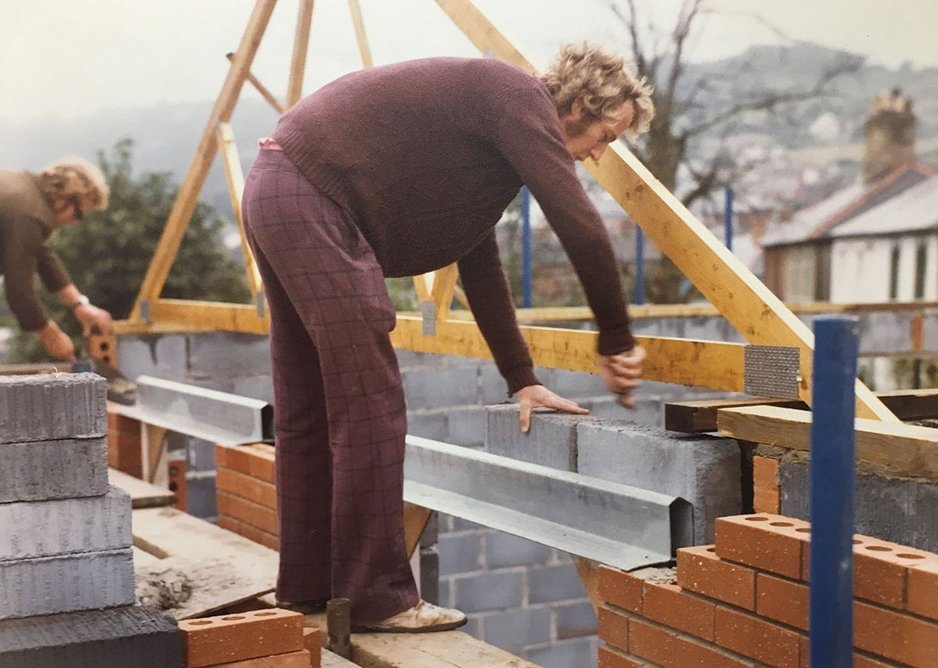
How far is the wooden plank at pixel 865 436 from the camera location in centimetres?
191

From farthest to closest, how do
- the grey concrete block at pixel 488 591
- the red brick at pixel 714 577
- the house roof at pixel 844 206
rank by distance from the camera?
the house roof at pixel 844 206, the grey concrete block at pixel 488 591, the red brick at pixel 714 577

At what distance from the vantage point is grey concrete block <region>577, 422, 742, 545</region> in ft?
7.91

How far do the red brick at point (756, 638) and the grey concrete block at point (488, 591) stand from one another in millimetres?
3662

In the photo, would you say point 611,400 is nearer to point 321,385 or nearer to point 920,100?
point 321,385

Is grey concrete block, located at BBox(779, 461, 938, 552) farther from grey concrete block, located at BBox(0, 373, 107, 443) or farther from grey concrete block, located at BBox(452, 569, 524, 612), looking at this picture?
grey concrete block, located at BBox(452, 569, 524, 612)

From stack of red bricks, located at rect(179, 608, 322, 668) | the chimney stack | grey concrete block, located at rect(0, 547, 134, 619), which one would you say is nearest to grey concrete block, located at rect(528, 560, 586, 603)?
stack of red bricks, located at rect(179, 608, 322, 668)

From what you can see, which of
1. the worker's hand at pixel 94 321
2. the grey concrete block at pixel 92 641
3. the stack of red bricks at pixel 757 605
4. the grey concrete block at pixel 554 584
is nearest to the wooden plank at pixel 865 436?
the stack of red bricks at pixel 757 605

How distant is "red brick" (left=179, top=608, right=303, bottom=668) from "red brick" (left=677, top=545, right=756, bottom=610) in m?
0.77

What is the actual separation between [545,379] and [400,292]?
413 inches

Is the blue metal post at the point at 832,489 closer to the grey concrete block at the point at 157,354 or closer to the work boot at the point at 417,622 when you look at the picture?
the work boot at the point at 417,622

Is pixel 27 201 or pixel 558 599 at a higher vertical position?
pixel 27 201

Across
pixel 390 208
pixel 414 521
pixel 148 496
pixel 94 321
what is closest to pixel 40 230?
pixel 94 321

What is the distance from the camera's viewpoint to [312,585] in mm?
2684

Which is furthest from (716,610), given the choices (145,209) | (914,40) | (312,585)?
(914,40)
